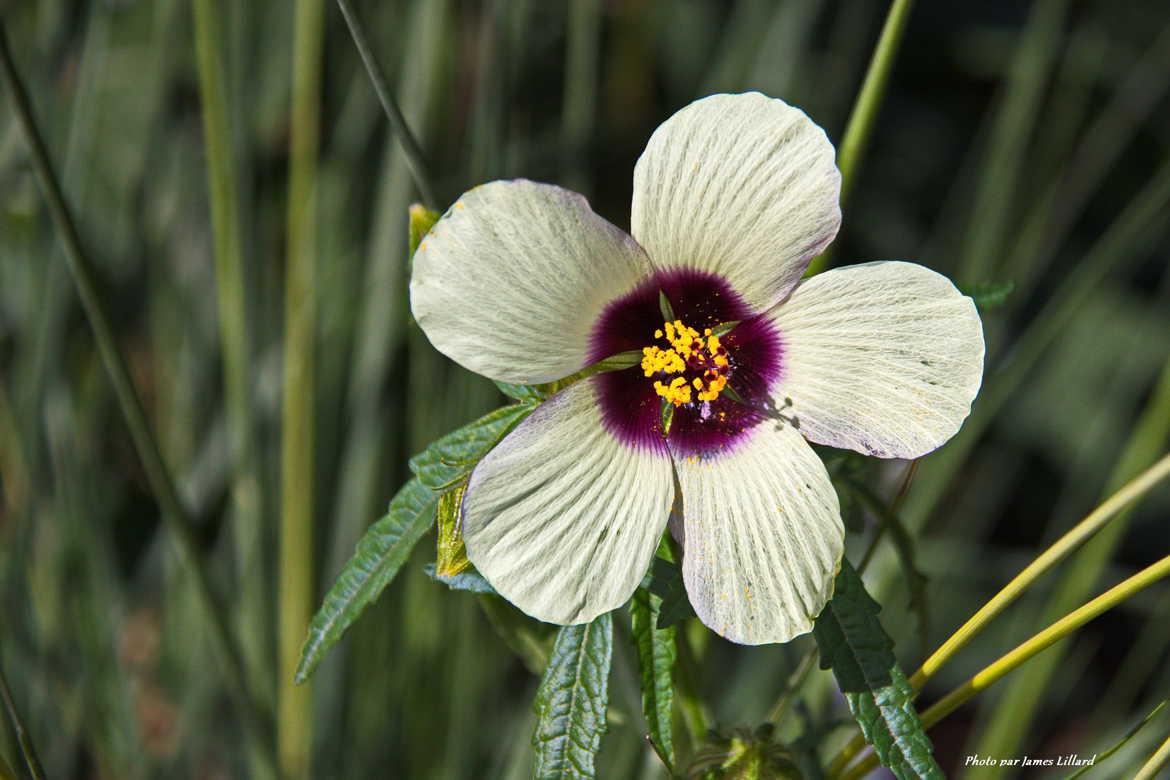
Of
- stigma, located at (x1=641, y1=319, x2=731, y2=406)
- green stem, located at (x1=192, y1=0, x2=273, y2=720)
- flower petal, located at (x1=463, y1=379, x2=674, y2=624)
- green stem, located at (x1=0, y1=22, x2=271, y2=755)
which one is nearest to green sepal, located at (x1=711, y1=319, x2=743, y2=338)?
stigma, located at (x1=641, y1=319, x2=731, y2=406)

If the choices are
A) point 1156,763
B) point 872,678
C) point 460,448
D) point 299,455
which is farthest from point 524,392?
point 299,455

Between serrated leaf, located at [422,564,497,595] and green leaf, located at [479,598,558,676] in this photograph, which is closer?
serrated leaf, located at [422,564,497,595]

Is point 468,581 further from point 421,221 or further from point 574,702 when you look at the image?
point 421,221

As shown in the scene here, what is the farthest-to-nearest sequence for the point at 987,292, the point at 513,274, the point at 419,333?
the point at 419,333 → the point at 987,292 → the point at 513,274

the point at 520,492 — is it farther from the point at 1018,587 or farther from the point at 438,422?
the point at 438,422

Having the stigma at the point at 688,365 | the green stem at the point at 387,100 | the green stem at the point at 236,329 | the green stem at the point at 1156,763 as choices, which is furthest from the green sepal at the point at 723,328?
the green stem at the point at 236,329

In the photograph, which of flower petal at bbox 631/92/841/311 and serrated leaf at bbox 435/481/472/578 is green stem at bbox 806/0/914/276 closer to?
flower petal at bbox 631/92/841/311
